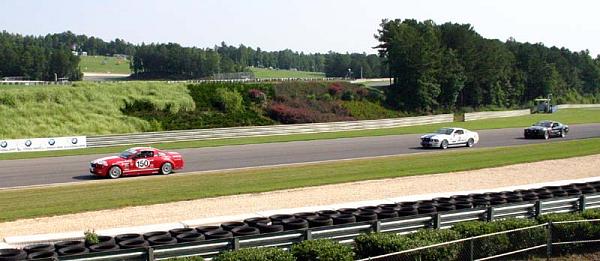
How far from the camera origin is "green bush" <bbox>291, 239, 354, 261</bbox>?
453 inches

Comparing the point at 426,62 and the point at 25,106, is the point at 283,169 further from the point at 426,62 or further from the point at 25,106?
the point at 426,62

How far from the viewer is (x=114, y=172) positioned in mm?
26531

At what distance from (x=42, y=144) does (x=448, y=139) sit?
2420cm

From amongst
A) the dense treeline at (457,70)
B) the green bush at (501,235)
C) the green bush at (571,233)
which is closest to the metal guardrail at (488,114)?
the dense treeline at (457,70)

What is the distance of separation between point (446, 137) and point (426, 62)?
43.8 metres

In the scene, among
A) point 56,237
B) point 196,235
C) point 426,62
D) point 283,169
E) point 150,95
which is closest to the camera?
point 196,235

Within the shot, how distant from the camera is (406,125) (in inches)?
2425

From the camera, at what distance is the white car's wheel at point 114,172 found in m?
26.4

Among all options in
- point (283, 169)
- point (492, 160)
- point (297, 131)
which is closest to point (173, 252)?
point (283, 169)

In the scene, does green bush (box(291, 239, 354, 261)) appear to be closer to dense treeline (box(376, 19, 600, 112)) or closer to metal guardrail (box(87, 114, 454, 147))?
metal guardrail (box(87, 114, 454, 147))

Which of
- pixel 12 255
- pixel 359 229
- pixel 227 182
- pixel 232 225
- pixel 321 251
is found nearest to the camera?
pixel 12 255

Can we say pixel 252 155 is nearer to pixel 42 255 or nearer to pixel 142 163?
pixel 142 163

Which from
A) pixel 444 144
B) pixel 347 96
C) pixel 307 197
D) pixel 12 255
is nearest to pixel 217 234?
pixel 12 255

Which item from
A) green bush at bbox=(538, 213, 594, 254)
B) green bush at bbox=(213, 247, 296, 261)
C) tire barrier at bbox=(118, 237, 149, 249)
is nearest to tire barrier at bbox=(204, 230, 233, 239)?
tire barrier at bbox=(118, 237, 149, 249)
